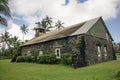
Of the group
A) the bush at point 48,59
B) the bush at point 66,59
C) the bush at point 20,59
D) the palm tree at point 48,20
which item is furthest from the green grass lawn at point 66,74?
the palm tree at point 48,20

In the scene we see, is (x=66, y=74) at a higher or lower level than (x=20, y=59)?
lower

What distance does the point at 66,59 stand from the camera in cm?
2505

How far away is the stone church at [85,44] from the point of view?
2414 cm

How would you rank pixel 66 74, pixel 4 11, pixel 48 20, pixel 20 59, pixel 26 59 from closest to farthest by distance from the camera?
pixel 66 74 → pixel 4 11 → pixel 26 59 → pixel 20 59 → pixel 48 20

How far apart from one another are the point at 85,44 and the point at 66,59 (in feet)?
12.5

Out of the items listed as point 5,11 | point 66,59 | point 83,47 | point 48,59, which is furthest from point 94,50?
point 5,11

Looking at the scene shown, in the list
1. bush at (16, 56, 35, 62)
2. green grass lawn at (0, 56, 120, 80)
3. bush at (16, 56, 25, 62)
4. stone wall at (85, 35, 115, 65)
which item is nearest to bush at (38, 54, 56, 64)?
bush at (16, 56, 35, 62)

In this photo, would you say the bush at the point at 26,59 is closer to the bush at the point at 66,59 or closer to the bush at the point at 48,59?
the bush at the point at 48,59

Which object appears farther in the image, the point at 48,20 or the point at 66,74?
the point at 48,20

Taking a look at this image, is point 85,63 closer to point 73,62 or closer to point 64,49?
point 73,62

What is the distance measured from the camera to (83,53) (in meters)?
23.9

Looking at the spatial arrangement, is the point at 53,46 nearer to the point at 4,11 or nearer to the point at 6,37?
the point at 4,11

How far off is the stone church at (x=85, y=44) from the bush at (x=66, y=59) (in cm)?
79

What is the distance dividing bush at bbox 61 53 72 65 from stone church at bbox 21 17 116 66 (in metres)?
0.79
